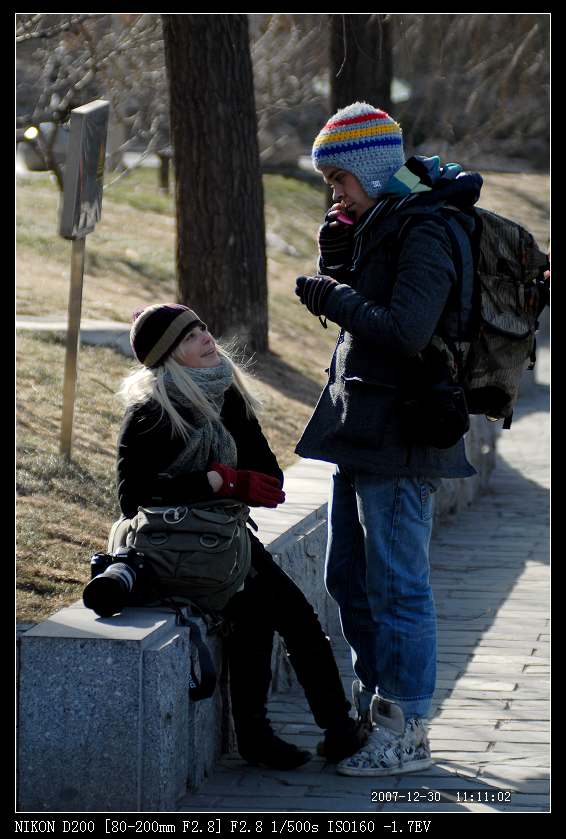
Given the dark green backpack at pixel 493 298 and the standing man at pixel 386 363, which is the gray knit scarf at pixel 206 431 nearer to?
the standing man at pixel 386 363

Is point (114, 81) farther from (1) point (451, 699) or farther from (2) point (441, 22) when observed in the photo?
(1) point (451, 699)

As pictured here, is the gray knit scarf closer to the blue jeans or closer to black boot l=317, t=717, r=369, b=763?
the blue jeans

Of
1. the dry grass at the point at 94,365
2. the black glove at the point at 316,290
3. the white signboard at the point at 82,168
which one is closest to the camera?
the black glove at the point at 316,290

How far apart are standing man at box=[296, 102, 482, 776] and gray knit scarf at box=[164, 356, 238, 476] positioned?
0.25 meters

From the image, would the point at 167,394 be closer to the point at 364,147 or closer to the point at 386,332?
the point at 386,332

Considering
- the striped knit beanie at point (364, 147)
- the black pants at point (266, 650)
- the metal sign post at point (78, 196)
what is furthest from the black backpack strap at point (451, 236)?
the metal sign post at point (78, 196)

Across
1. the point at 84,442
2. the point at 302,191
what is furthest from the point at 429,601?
the point at 302,191

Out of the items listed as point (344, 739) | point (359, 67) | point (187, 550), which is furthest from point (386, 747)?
point (359, 67)

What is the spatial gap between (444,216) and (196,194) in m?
5.89

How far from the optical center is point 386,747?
4.04 m

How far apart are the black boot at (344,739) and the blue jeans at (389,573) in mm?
141

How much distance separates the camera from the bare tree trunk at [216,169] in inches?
365

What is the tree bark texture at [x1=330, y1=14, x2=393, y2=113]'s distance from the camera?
12.1m

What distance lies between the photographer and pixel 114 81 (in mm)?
15102
